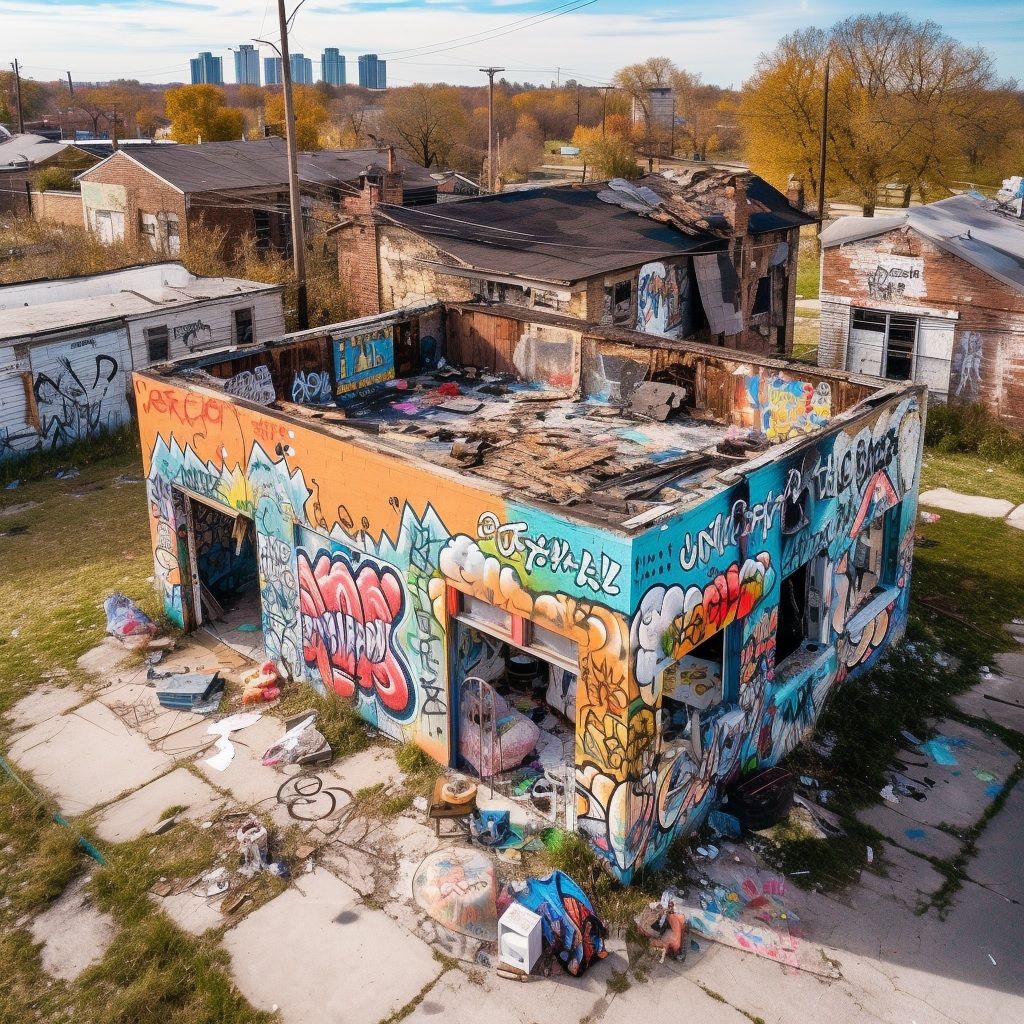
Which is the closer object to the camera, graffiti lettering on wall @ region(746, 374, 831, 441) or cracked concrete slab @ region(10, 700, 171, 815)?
cracked concrete slab @ region(10, 700, 171, 815)

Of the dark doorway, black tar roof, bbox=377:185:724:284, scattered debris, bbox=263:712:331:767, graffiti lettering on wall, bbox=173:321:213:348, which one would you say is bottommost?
scattered debris, bbox=263:712:331:767

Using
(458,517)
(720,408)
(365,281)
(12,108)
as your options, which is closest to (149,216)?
(365,281)

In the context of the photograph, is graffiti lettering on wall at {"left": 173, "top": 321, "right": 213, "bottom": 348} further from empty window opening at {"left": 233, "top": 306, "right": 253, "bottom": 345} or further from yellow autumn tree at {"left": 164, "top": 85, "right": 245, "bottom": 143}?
yellow autumn tree at {"left": 164, "top": 85, "right": 245, "bottom": 143}

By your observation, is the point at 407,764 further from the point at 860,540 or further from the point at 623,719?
the point at 860,540

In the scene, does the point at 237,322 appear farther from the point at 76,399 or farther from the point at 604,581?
the point at 604,581

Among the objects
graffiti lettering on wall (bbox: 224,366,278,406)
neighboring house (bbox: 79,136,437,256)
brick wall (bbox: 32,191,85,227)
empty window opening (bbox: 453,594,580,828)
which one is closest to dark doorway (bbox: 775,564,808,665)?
empty window opening (bbox: 453,594,580,828)

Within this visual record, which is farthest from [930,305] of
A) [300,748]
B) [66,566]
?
[66,566]

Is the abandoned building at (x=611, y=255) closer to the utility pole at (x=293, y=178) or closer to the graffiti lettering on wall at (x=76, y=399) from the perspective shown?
the utility pole at (x=293, y=178)

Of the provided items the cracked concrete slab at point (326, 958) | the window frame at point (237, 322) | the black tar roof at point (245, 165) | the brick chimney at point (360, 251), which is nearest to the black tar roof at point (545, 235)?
the brick chimney at point (360, 251)
